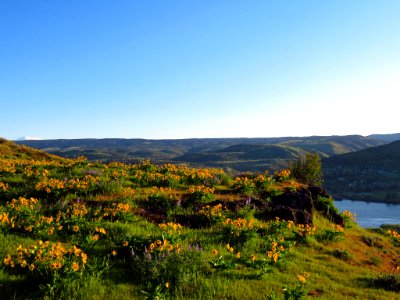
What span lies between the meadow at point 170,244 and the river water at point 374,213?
292ft

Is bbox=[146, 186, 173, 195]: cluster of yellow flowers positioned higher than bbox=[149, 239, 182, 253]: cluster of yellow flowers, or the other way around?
bbox=[146, 186, 173, 195]: cluster of yellow flowers

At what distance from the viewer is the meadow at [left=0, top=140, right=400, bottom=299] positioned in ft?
23.9

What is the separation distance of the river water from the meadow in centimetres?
8905

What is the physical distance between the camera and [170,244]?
29.7 ft

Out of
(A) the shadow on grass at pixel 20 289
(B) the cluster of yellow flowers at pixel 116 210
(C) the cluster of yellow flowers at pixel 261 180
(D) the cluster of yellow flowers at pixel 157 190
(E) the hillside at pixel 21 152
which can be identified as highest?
(E) the hillside at pixel 21 152

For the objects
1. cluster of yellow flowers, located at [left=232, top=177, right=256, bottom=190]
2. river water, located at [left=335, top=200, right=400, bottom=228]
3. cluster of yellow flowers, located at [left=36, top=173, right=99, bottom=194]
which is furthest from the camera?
river water, located at [left=335, top=200, right=400, bottom=228]

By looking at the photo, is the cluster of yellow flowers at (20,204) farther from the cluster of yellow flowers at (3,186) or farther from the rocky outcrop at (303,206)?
the rocky outcrop at (303,206)

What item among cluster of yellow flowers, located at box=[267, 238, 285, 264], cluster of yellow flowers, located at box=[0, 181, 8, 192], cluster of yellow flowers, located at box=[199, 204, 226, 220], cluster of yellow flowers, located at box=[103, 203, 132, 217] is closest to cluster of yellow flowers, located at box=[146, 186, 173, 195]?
cluster of yellow flowers, located at box=[199, 204, 226, 220]

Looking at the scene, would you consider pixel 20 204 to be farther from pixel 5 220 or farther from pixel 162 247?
pixel 162 247

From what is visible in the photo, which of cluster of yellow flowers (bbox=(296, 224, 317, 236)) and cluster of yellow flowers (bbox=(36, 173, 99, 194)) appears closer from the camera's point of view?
cluster of yellow flowers (bbox=(296, 224, 317, 236))

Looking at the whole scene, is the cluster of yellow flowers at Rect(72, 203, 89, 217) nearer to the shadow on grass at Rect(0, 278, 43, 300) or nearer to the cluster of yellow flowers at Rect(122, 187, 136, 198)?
the cluster of yellow flowers at Rect(122, 187, 136, 198)

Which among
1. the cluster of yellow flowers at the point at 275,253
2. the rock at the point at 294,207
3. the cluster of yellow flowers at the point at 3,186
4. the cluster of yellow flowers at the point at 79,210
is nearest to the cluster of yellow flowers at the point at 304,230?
the rock at the point at 294,207

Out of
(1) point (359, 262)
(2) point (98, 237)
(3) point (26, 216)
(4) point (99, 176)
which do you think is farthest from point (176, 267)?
(4) point (99, 176)

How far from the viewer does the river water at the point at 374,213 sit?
102m
